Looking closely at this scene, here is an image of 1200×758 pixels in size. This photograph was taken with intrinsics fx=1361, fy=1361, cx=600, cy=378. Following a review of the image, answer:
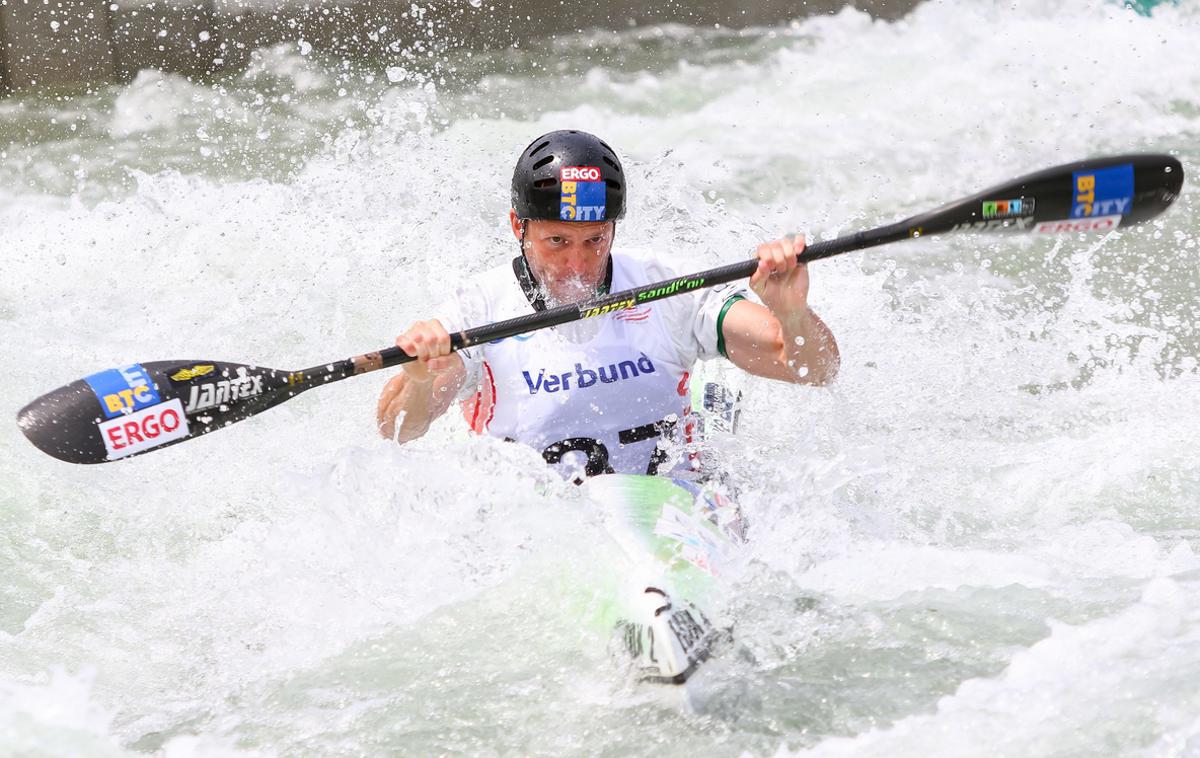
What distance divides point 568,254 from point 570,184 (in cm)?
21

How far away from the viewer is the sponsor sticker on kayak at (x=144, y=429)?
11.6 feet

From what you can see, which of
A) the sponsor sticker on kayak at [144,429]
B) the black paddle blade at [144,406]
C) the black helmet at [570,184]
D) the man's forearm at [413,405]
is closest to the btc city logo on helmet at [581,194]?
the black helmet at [570,184]

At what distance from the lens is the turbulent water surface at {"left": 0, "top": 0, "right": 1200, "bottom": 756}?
3391 mm

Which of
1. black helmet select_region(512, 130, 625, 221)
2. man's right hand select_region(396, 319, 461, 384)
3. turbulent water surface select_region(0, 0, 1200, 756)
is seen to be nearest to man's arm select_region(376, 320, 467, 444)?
man's right hand select_region(396, 319, 461, 384)

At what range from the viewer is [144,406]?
358 centimetres

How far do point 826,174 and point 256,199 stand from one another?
3.37 meters

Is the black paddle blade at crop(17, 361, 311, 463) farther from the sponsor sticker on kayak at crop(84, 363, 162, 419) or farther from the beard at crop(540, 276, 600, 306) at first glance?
the beard at crop(540, 276, 600, 306)

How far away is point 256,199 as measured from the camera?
7.55 m

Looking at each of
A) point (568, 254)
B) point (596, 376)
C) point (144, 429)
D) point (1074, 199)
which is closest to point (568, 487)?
point (596, 376)

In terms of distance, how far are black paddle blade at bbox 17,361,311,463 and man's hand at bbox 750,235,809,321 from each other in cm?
125

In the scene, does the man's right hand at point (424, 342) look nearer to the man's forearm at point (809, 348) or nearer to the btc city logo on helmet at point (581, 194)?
the btc city logo on helmet at point (581, 194)

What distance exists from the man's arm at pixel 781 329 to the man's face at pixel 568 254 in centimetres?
38

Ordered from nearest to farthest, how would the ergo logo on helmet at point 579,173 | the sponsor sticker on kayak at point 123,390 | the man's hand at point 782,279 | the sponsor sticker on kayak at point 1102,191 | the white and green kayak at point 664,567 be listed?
the white and green kayak at point 664,567
the man's hand at point 782,279
the ergo logo on helmet at point 579,173
the sponsor sticker on kayak at point 123,390
the sponsor sticker on kayak at point 1102,191

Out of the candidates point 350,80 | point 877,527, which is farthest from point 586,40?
point 877,527
